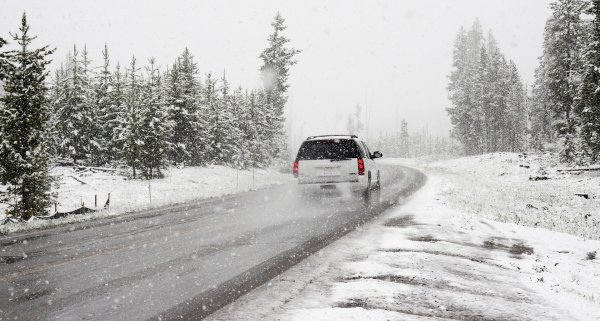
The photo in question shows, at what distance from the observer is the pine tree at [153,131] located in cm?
2676

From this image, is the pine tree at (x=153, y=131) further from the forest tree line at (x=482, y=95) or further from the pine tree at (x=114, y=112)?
the forest tree line at (x=482, y=95)

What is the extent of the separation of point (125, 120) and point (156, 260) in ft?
77.4

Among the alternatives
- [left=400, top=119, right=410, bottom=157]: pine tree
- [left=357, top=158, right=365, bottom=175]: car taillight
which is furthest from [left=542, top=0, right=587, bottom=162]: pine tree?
[left=400, top=119, right=410, bottom=157]: pine tree

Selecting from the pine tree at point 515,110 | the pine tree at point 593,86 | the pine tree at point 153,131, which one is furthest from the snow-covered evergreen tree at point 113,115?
the pine tree at point 515,110

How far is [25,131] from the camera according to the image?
16.6 metres

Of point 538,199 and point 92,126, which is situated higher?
point 92,126

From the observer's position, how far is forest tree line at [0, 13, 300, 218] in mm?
16500

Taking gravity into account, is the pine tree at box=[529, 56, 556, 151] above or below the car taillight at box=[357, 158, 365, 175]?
above

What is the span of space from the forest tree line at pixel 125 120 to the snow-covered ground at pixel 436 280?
1234 centimetres

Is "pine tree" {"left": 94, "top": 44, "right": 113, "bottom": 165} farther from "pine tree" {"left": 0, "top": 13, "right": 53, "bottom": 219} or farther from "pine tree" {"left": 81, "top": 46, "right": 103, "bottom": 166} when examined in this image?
"pine tree" {"left": 0, "top": 13, "right": 53, "bottom": 219}

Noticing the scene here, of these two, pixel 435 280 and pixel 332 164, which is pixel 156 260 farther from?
pixel 332 164

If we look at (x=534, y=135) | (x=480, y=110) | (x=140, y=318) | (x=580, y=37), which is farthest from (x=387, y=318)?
(x=534, y=135)

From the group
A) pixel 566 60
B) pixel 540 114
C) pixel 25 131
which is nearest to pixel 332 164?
pixel 25 131

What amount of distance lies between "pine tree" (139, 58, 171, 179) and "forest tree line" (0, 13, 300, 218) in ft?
0.20
